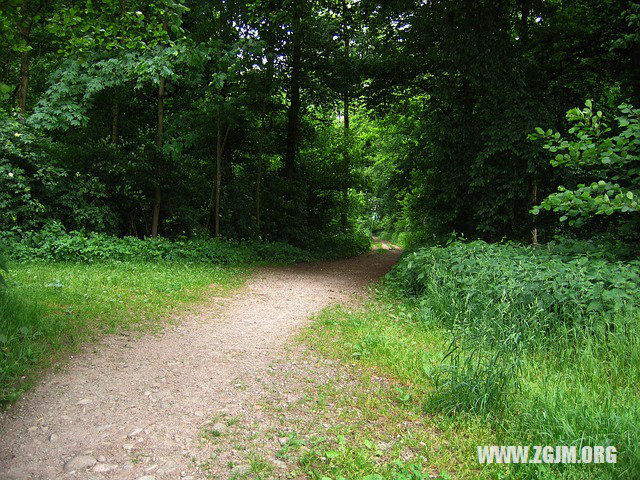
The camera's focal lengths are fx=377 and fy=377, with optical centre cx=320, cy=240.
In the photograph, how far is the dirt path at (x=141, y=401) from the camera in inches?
102

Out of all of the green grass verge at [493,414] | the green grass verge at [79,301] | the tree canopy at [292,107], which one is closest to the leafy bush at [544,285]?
the green grass verge at [493,414]

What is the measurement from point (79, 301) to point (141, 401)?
3397mm

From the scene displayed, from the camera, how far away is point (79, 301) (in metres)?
5.96

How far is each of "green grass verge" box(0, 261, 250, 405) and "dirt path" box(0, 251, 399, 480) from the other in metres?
0.32

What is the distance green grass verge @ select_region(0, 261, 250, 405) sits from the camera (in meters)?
3.89

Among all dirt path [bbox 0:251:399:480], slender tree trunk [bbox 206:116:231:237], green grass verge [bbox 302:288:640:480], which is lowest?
dirt path [bbox 0:251:399:480]

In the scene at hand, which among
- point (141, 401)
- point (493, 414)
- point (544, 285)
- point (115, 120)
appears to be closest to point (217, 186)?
point (115, 120)

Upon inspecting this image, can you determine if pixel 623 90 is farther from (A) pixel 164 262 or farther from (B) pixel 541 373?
(A) pixel 164 262

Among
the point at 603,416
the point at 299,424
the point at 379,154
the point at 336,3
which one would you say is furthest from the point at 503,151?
the point at 379,154

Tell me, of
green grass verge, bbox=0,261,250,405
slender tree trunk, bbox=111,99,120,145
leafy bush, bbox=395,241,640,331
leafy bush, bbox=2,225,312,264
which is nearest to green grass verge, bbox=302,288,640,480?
leafy bush, bbox=395,241,640,331

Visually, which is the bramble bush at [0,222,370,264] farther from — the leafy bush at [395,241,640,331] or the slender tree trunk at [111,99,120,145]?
the leafy bush at [395,241,640,331]

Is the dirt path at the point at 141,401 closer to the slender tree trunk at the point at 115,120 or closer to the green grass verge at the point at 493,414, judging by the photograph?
the green grass verge at the point at 493,414

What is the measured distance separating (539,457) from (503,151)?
27.2ft

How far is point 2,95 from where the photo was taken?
3.09 meters
